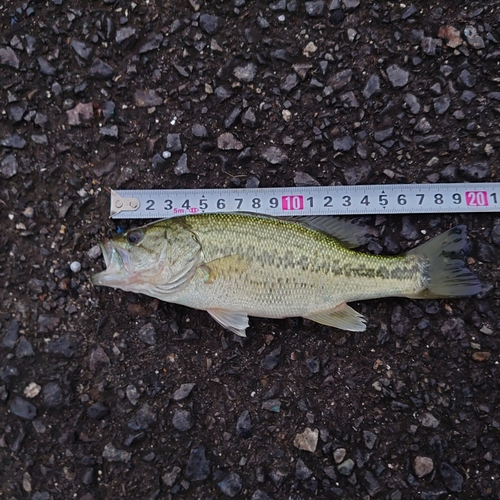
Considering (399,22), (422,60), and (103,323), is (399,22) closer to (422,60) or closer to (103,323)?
(422,60)

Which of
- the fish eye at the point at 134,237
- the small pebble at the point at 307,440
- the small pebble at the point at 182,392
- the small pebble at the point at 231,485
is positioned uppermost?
the fish eye at the point at 134,237

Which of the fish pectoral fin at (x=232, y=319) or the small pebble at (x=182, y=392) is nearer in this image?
the fish pectoral fin at (x=232, y=319)

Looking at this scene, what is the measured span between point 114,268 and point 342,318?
1.67 m

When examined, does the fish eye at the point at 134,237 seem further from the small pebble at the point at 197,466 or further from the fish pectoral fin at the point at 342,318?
the small pebble at the point at 197,466

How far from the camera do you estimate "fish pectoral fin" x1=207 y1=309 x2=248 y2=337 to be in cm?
315

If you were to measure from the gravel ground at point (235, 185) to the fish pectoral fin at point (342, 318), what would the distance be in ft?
0.56

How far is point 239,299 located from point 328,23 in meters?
2.26

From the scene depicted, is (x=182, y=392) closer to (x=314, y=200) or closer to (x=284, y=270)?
(x=284, y=270)

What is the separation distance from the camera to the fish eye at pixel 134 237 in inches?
122

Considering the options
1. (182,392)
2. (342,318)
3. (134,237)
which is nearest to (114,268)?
(134,237)

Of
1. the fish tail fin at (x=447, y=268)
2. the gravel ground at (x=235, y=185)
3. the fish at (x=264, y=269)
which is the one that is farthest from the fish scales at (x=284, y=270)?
the gravel ground at (x=235, y=185)

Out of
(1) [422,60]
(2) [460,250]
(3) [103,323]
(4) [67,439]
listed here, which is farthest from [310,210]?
(4) [67,439]

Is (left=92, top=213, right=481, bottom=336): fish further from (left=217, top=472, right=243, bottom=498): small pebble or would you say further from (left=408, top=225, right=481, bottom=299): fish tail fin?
(left=217, top=472, right=243, bottom=498): small pebble

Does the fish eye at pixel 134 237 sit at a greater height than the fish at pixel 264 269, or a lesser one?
greater
